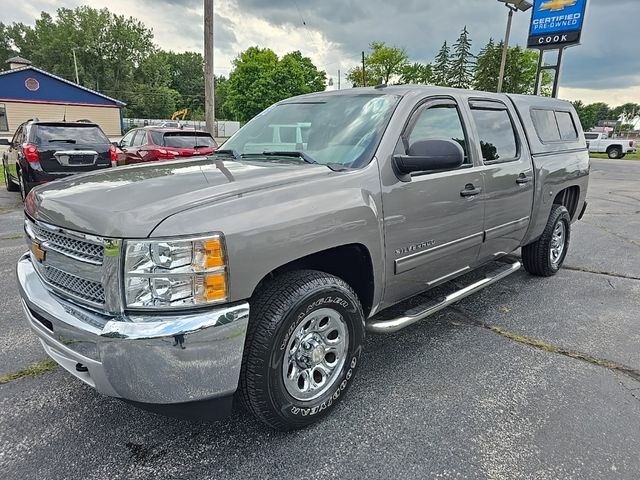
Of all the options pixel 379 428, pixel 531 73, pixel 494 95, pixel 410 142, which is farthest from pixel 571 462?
pixel 531 73

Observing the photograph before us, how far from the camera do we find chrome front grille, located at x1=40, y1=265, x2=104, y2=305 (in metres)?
2.03

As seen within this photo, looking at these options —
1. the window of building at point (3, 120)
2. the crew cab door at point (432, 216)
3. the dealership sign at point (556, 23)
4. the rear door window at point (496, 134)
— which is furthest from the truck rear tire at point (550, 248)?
the window of building at point (3, 120)

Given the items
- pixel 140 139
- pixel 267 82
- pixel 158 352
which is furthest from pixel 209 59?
pixel 267 82

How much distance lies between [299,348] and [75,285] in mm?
1173

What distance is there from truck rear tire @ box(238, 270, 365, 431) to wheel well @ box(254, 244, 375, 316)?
218 millimetres

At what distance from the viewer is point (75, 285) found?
84.6 inches

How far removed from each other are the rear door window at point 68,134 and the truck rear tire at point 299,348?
817 cm

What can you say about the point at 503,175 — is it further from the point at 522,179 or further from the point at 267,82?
the point at 267,82

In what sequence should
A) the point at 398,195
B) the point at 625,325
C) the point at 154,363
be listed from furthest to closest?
the point at 625,325
the point at 398,195
the point at 154,363

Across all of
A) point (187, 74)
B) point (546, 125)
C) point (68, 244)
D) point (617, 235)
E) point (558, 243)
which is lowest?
point (617, 235)

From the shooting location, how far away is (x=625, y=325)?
12.8 feet

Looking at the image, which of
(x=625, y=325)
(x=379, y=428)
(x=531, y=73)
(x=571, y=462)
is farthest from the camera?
(x=531, y=73)

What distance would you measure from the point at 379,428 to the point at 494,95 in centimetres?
320

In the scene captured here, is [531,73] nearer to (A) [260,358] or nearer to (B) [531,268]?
(B) [531,268]
